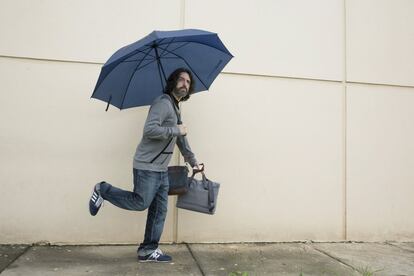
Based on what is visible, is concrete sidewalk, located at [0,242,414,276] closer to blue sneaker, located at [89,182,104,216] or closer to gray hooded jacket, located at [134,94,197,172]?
blue sneaker, located at [89,182,104,216]

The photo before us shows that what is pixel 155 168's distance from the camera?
3646mm

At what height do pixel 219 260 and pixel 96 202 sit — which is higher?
pixel 96 202

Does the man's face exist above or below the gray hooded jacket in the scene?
above

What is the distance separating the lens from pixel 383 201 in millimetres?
5062

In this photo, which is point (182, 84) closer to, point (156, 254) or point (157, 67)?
point (157, 67)

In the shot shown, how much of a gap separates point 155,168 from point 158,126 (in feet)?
1.25

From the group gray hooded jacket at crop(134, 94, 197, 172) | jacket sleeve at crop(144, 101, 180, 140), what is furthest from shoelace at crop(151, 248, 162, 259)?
jacket sleeve at crop(144, 101, 180, 140)

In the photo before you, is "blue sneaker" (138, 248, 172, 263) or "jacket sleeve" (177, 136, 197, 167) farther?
"jacket sleeve" (177, 136, 197, 167)

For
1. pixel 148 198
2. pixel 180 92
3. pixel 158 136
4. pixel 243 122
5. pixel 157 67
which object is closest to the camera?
pixel 158 136

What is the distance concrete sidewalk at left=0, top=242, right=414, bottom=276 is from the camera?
3.56m

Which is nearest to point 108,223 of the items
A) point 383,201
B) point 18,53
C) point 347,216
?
point 18,53

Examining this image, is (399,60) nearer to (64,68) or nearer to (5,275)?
(64,68)

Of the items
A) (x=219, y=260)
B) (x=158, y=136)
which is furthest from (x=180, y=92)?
(x=219, y=260)

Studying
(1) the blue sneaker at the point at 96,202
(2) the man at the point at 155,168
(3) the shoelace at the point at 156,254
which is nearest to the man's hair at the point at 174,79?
(2) the man at the point at 155,168
